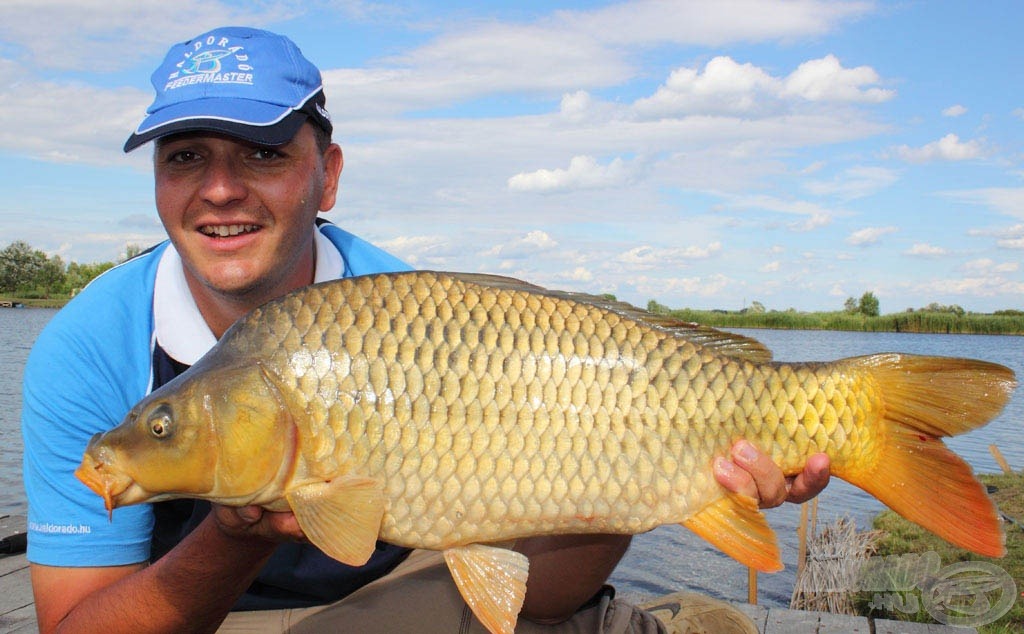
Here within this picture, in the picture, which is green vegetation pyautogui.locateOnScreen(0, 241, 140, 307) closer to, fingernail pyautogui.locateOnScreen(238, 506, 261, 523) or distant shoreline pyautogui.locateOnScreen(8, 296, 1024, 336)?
distant shoreline pyautogui.locateOnScreen(8, 296, 1024, 336)

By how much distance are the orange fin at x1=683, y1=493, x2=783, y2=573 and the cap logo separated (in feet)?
4.25

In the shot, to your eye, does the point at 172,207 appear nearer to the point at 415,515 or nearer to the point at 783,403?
the point at 415,515

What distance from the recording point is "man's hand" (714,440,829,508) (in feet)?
5.01

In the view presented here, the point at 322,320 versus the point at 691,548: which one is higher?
the point at 322,320

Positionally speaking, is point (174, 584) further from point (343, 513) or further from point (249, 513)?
point (343, 513)

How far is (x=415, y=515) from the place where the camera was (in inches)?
55.9

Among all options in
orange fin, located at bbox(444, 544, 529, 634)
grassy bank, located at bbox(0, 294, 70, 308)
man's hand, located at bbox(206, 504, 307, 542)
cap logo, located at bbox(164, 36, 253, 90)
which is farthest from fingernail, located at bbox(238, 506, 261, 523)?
grassy bank, located at bbox(0, 294, 70, 308)

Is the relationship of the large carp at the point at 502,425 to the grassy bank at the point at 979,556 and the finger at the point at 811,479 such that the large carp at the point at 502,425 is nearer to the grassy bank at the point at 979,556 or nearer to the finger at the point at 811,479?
the finger at the point at 811,479

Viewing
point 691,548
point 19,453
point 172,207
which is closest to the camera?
point 172,207

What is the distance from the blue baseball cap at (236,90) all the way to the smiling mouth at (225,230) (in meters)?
0.19

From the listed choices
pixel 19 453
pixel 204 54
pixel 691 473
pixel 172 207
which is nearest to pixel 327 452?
pixel 691 473

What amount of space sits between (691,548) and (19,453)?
7611 millimetres

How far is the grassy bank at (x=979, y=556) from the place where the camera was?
4477mm

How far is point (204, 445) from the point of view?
1.40m
